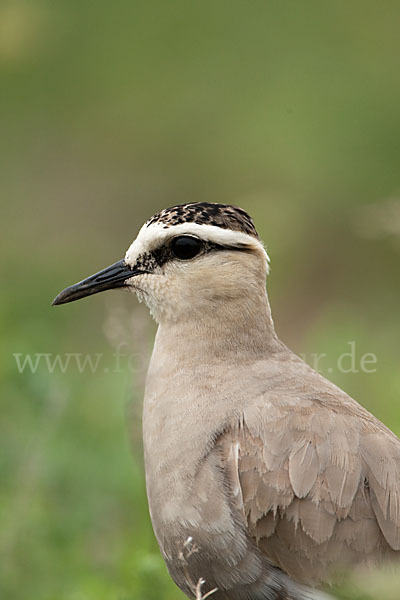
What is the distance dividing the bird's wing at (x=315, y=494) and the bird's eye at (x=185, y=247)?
816 mm

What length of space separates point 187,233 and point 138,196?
241 inches

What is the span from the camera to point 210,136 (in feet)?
35.8

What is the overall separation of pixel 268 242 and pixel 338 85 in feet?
11.3

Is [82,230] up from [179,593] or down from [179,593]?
up

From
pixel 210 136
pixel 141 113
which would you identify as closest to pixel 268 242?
pixel 210 136

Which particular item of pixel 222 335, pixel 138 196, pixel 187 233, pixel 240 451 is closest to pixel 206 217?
pixel 187 233

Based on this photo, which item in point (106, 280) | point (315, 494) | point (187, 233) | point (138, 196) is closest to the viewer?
point (315, 494)

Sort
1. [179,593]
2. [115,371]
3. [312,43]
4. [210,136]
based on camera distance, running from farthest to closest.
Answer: [312,43] < [210,136] < [115,371] < [179,593]

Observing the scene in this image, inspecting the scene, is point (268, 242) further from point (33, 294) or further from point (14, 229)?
point (14, 229)

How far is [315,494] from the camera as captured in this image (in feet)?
13.2

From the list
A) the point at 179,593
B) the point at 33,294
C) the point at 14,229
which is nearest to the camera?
the point at 179,593

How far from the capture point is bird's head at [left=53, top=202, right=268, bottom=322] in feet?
14.6

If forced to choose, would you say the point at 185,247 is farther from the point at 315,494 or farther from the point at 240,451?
the point at 315,494

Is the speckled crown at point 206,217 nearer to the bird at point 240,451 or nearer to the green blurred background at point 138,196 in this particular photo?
the bird at point 240,451
